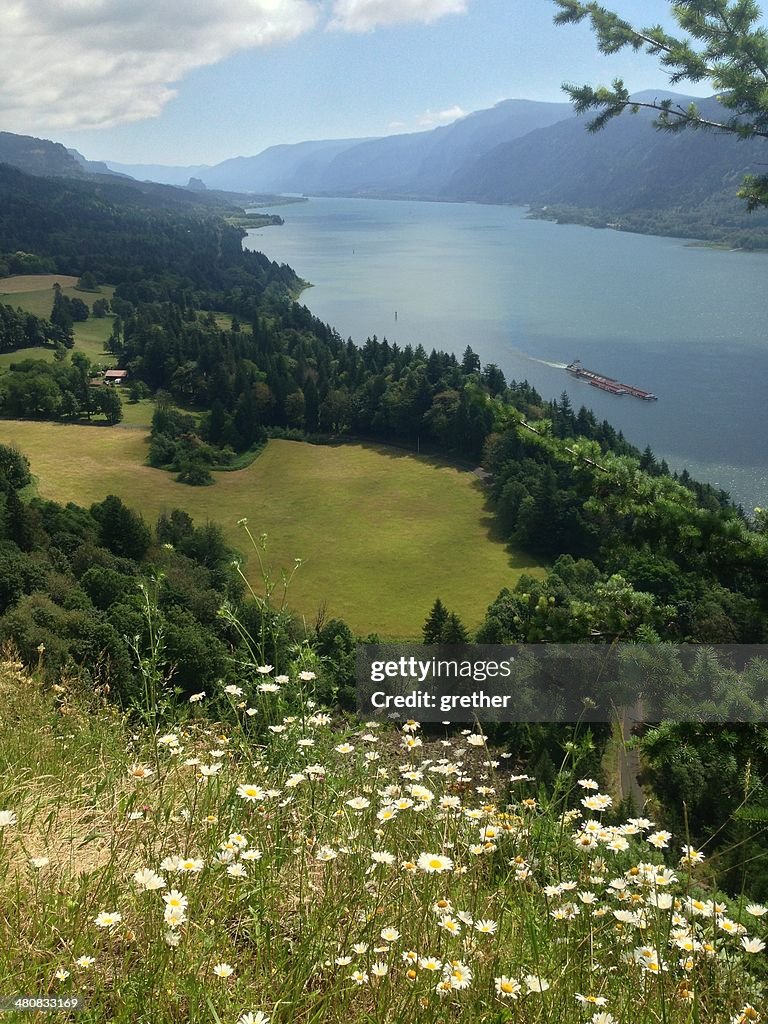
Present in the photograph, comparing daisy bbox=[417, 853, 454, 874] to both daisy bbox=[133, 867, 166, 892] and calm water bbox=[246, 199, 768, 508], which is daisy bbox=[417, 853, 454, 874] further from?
calm water bbox=[246, 199, 768, 508]

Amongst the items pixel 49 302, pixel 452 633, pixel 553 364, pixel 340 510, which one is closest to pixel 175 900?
pixel 452 633

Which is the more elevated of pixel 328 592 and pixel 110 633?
pixel 110 633

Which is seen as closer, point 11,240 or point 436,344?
point 436,344

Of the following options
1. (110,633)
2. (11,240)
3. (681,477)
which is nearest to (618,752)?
(110,633)

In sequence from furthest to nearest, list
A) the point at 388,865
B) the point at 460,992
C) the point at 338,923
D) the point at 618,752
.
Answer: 1. the point at 618,752
2. the point at 388,865
3. the point at 338,923
4. the point at 460,992

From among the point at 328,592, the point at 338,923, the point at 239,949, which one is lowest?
the point at 328,592

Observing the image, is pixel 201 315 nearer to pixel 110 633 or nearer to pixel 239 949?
pixel 110 633

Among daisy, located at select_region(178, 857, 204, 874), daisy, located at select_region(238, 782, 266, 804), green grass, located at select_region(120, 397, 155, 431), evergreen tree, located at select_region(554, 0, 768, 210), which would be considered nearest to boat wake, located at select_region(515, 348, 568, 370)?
green grass, located at select_region(120, 397, 155, 431)
